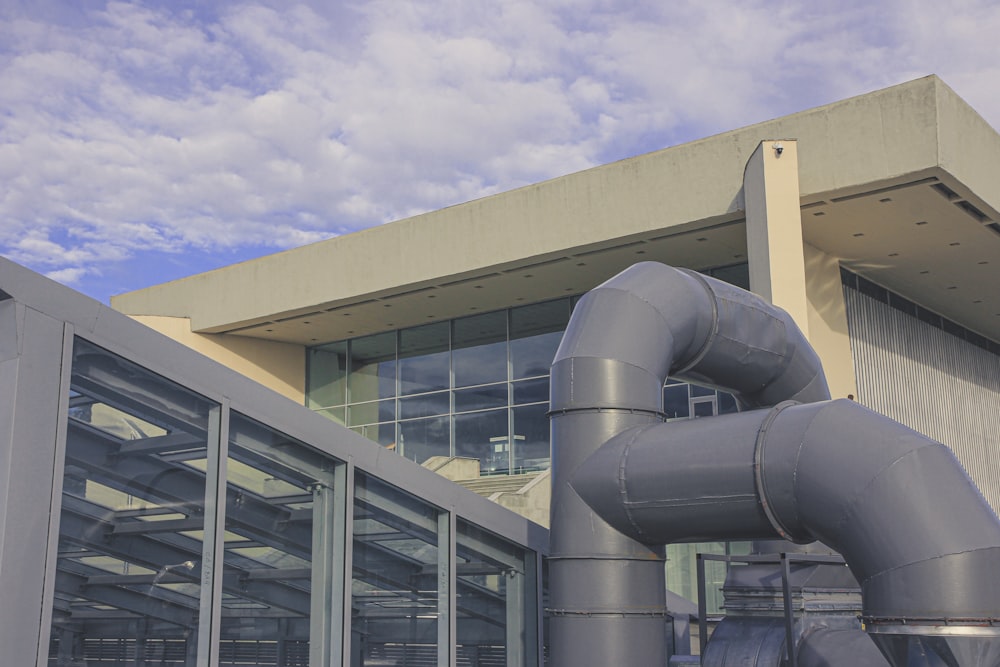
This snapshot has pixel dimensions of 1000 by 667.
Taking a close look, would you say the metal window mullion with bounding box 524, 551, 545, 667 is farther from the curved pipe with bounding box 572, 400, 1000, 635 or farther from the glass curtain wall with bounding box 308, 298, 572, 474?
the glass curtain wall with bounding box 308, 298, 572, 474

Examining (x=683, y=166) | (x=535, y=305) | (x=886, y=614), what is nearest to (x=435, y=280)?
(x=535, y=305)

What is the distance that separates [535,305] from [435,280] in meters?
3.13

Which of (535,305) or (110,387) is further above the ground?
(535,305)

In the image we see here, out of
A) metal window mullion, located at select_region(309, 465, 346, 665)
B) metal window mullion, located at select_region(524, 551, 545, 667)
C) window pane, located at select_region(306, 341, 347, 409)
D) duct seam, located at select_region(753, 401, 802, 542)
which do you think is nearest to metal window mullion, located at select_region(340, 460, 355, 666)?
metal window mullion, located at select_region(309, 465, 346, 665)

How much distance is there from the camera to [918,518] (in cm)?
593

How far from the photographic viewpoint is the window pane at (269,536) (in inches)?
287

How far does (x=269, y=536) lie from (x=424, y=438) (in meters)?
19.3

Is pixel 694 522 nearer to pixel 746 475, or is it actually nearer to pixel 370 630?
pixel 746 475

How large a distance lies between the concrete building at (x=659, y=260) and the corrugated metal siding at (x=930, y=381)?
64 millimetres

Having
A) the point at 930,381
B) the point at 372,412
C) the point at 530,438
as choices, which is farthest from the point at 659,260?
the point at 372,412

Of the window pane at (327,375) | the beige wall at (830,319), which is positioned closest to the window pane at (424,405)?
the window pane at (327,375)

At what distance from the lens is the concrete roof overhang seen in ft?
54.2

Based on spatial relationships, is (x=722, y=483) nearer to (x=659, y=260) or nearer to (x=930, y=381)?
(x=659, y=260)

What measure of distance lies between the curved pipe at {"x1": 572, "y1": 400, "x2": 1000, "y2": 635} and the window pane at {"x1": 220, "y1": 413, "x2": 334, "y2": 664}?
81.2 inches
